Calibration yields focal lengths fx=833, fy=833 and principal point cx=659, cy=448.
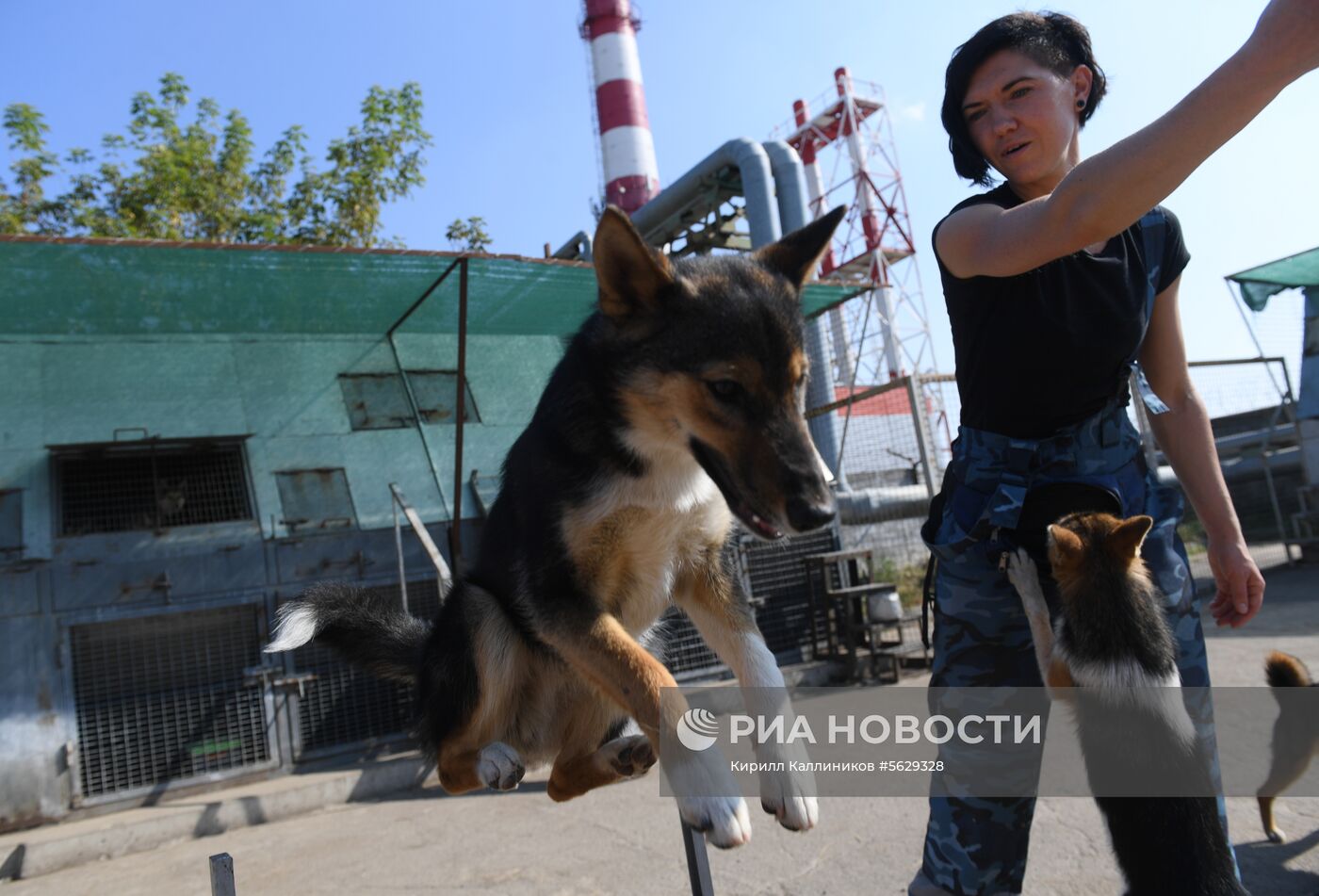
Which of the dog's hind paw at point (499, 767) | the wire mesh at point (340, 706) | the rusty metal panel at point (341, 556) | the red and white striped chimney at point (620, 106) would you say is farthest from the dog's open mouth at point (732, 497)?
the red and white striped chimney at point (620, 106)

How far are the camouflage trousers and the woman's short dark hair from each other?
2.49ft

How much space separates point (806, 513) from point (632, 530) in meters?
0.57

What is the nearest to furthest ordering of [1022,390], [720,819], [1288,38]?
[1288,38]
[720,819]
[1022,390]

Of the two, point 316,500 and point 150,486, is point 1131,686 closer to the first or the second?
point 316,500

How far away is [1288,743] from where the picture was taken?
3.67 meters

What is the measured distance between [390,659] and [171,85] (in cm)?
1257

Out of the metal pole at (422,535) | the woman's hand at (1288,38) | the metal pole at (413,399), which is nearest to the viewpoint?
the woman's hand at (1288,38)

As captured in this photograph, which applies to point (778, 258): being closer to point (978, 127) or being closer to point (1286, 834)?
point (978, 127)

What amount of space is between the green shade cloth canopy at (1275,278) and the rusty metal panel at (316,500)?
10920mm

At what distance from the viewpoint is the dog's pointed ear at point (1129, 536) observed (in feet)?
5.88

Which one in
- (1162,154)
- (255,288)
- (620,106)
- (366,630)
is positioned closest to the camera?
(1162,154)

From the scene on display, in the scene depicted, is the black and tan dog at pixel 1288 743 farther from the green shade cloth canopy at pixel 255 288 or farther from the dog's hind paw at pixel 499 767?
the green shade cloth canopy at pixel 255 288

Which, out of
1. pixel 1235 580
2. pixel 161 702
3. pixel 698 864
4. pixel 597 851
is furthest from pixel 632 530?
pixel 161 702

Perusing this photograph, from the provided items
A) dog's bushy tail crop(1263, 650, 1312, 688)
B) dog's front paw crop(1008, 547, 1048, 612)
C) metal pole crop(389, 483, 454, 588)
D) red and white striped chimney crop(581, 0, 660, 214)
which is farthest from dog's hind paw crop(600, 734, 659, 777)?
red and white striped chimney crop(581, 0, 660, 214)
